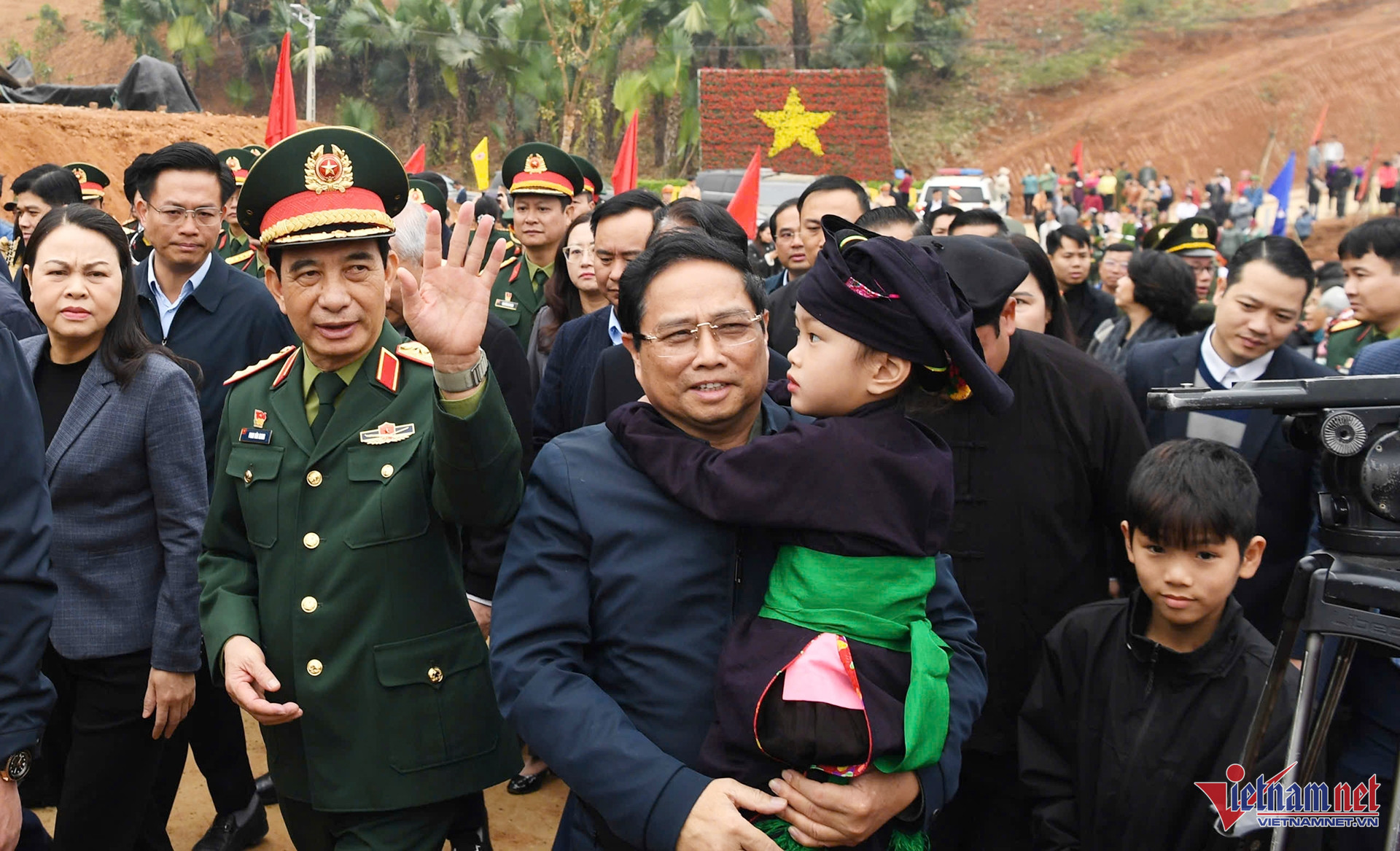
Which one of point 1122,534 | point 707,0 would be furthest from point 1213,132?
point 1122,534

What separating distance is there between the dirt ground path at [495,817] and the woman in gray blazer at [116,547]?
1.08 metres

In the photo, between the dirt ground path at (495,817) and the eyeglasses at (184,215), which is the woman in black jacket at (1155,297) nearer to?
the dirt ground path at (495,817)

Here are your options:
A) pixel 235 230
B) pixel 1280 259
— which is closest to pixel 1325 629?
pixel 1280 259

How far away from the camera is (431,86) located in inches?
1711

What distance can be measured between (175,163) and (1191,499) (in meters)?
3.76

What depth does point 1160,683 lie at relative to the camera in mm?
2830

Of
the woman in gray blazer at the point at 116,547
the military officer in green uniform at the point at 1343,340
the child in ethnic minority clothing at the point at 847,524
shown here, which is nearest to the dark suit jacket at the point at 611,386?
the woman in gray blazer at the point at 116,547

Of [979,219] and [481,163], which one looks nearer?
[979,219]

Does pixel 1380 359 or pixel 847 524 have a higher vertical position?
pixel 1380 359

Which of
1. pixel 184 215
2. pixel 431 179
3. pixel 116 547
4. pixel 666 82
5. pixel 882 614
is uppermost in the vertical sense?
pixel 666 82

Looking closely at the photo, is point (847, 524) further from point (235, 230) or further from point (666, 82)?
point (666, 82)

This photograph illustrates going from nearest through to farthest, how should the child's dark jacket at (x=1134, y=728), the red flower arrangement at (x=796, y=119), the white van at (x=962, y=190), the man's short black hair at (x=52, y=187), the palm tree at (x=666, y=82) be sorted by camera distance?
the child's dark jacket at (x=1134, y=728)
the man's short black hair at (x=52, y=187)
the white van at (x=962, y=190)
the red flower arrangement at (x=796, y=119)
the palm tree at (x=666, y=82)

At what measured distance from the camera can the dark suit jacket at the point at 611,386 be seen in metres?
3.49

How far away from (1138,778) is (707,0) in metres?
36.6
